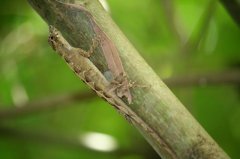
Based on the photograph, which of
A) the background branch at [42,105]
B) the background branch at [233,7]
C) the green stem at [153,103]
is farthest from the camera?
the background branch at [42,105]

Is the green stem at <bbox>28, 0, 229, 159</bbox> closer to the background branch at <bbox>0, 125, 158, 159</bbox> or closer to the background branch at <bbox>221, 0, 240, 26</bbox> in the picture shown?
the background branch at <bbox>221, 0, 240, 26</bbox>

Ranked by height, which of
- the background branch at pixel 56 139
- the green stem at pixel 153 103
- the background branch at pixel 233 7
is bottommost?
the green stem at pixel 153 103

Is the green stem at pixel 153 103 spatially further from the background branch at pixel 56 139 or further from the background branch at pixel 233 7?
the background branch at pixel 56 139

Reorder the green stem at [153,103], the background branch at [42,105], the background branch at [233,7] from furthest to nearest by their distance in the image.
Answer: the background branch at [42,105] → the background branch at [233,7] → the green stem at [153,103]

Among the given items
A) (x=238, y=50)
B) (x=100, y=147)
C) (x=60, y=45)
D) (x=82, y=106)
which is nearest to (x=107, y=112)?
(x=82, y=106)

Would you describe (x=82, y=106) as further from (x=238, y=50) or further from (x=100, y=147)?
(x=238, y=50)

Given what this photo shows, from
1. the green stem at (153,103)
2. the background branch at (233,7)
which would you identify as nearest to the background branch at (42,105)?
the background branch at (233,7)

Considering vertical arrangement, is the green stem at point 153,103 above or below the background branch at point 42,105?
below

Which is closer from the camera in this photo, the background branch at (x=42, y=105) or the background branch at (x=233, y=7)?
the background branch at (x=233, y=7)

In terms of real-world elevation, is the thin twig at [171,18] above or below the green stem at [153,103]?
above

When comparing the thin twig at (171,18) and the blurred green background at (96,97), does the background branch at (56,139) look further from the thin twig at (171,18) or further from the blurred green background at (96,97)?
the thin twig at (171,18)

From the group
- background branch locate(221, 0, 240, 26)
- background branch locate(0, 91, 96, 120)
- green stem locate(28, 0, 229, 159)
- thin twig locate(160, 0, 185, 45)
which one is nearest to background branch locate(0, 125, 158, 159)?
background branch locate(0, 91, 96, 120)

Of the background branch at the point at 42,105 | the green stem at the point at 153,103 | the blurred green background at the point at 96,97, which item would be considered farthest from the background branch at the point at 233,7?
the background branch at the point at 42,105
